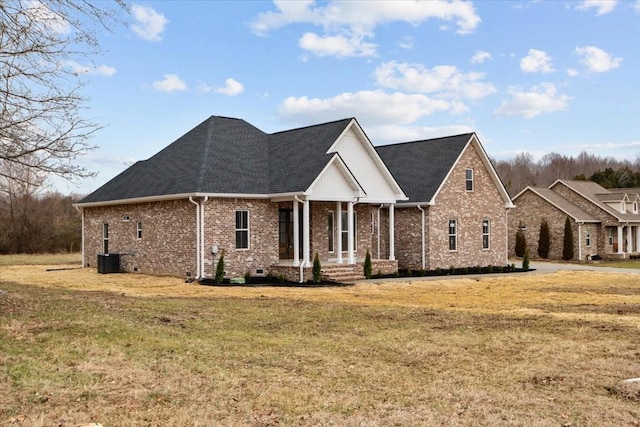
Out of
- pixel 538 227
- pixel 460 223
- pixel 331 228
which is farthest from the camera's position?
pixel 538 227

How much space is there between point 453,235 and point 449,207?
55.6 inches

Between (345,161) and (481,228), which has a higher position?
(345,161)

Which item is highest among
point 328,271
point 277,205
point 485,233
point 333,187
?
point 333,187

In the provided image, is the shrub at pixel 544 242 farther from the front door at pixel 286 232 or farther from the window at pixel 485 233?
the front door at pixel 286 232

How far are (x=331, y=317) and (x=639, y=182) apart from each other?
72.9 metres

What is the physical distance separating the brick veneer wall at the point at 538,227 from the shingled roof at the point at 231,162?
23644mm

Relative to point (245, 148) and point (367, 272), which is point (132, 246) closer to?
point (245, 148)

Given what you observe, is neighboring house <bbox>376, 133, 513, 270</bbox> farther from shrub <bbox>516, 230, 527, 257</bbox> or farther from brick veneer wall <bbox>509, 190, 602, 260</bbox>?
brick veneer wall <bbox>509, 190, 602, 260</bbox>

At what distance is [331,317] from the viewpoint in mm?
13758

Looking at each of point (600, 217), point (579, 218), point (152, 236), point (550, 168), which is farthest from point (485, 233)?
point (550, 168)

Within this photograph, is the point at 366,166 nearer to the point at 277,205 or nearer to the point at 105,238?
the point at 277,205

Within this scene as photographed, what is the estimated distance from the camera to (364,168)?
27125 mm

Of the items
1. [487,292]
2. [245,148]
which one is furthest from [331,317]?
[245,148]

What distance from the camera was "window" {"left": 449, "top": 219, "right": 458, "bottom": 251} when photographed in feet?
100
